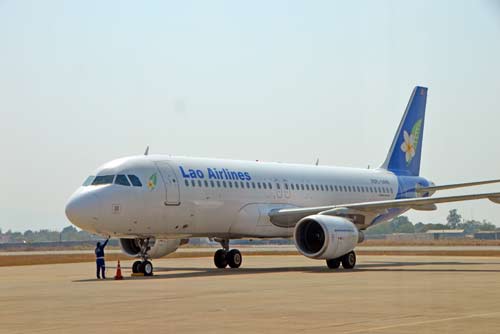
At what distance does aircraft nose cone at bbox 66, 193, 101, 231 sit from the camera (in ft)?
93.9

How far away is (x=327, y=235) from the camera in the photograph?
30828 millimetres

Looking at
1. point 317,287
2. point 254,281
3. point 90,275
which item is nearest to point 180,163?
point 90,275

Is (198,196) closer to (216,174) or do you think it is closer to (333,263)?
(216,174)

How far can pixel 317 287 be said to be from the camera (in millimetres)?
22266

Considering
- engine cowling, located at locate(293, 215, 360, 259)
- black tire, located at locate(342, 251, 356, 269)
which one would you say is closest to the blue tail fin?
black tire, located at locate(342, 251, 356, 269)

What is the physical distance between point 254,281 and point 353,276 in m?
3.34

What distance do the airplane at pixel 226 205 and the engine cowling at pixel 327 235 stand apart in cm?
3

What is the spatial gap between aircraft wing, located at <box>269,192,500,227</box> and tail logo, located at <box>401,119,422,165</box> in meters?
9.43

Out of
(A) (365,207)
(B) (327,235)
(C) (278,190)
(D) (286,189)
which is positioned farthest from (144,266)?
(D) (286,189)

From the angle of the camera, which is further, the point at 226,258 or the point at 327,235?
the point at 226,258

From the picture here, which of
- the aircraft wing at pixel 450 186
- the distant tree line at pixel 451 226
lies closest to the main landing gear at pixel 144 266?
the aircraft wing at pixel 450 186

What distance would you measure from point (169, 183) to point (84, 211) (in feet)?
11.1

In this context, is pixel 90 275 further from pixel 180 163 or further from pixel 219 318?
Answer: pixel 219 318

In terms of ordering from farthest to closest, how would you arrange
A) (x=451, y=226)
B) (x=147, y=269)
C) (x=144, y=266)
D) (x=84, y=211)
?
(x=451, y=226)
(x=144, y=266)
(x=147, y=269)
(x=84, y=211)
